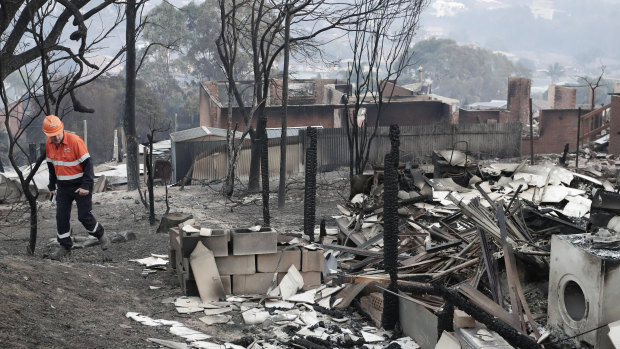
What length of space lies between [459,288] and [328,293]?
1902 millimetres

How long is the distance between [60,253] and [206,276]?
273 cm

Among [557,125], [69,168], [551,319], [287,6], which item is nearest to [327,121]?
[557,125]

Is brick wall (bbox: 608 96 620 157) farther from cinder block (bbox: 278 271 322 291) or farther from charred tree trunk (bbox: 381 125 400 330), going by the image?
charred tree trunk (bbox: 381 125 400 330)

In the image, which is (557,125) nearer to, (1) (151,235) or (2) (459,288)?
(1) (151,235)

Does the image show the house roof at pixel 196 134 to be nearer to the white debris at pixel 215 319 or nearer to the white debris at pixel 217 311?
the white debris at pixel 217 311

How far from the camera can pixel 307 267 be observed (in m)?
8.87

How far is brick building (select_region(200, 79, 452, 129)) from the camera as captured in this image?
37.2 metres

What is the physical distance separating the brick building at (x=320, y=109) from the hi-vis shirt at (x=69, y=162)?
81.4 ft

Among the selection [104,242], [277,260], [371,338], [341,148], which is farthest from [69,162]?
[341,148]

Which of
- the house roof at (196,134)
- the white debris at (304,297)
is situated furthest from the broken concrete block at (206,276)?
the house roof at (196,134)

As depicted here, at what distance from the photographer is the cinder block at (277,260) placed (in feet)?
28.4

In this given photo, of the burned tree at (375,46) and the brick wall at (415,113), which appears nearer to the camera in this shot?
the burned tree at (375,46)

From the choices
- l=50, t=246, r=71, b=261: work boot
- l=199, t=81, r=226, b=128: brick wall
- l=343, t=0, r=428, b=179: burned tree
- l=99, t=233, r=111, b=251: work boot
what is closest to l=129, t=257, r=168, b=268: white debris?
l=99, t=233, r=111, b=251: work boot

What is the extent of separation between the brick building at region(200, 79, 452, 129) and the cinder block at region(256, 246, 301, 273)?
25580mm
